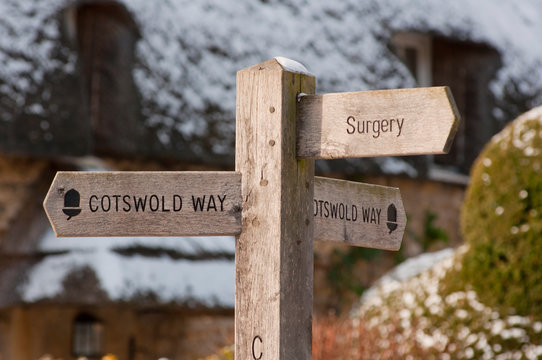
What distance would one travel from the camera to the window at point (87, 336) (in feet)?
26.0

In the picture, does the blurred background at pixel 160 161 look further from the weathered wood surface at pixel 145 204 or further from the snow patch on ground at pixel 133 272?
the weathered wood surface at pixel 145 204

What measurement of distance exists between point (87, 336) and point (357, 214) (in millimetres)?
5547

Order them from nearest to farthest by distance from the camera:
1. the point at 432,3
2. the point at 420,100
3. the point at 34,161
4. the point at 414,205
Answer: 1. the point at 420,100
2. the point at 34,161
3. the point at 414,205
4. the point at 432,3

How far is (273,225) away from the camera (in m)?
2.66

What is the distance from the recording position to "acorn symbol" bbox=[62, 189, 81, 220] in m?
2.71

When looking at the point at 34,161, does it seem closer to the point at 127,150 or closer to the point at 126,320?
the point at 127,150

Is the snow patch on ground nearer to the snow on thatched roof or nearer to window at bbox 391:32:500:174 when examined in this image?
the snow on thatched roof

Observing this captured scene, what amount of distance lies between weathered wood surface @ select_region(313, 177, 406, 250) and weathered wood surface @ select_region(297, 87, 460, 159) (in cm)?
18

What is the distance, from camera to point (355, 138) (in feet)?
8.66

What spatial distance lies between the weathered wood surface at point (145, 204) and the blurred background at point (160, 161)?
2.76 meters

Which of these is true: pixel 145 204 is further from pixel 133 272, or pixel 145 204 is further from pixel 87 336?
pixel 87 336

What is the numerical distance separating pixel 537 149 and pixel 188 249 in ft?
11.9

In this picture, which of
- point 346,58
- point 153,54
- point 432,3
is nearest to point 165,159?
point 153,54

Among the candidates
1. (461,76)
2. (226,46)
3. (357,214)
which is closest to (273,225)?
(357,214)
